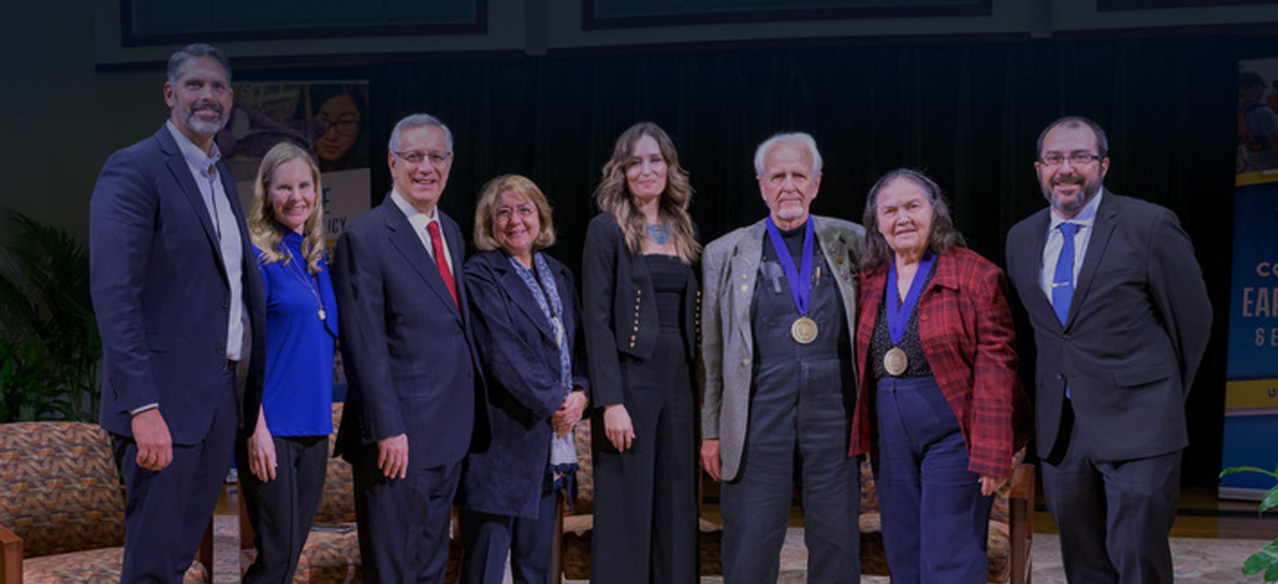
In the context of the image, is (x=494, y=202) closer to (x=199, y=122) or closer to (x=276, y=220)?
(x=276, y=220)

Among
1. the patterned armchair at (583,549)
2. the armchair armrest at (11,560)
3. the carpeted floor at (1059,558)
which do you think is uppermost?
the armchair armrest at (11,560)

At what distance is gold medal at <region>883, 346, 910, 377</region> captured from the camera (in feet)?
10.2

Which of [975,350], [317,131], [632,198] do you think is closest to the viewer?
[975,350]

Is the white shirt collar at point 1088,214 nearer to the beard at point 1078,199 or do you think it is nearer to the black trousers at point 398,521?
the beard at point 1078,199

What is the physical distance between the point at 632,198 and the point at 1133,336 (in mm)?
1457

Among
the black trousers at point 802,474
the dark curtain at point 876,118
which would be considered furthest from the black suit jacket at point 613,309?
the dark curtain at point 876,118

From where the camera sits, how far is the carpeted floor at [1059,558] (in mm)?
4660

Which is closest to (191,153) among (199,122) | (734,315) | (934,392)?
(199,122)

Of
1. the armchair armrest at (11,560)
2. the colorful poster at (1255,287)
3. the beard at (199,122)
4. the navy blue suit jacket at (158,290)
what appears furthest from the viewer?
the colorful poster at (1255,287)

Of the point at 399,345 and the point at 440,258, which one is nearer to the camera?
the point at 399,345

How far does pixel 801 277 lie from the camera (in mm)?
3301

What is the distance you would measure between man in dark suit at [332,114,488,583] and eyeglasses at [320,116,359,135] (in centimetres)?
470

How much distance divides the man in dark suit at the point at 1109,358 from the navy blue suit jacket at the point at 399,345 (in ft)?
5.35

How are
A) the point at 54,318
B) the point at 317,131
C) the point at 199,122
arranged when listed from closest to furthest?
the point at 199,122 < the point at 54,318 < the point at 317,131
